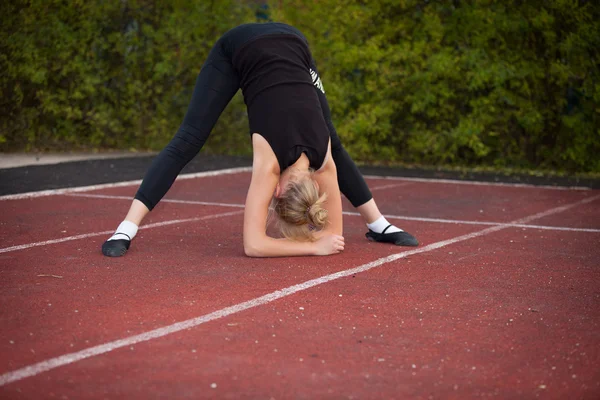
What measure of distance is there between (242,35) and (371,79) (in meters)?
7.62

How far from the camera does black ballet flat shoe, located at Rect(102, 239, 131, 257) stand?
661cm

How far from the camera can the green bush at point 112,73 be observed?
1466cm

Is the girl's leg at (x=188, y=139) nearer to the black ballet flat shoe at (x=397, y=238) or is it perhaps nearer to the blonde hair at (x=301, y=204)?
the blonde hair at (x=301, y=204)

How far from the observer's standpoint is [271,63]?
6.64 meters

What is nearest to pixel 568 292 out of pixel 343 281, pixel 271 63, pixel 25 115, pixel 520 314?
pixel 520 314

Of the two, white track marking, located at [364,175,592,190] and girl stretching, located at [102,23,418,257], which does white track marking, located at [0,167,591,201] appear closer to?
white track marking, located at [364,175,592,190]

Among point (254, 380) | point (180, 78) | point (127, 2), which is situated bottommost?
point (254, 380)

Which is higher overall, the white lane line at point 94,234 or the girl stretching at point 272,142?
the girl stretching at point 272,142

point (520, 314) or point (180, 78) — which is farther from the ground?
point (180, 78)

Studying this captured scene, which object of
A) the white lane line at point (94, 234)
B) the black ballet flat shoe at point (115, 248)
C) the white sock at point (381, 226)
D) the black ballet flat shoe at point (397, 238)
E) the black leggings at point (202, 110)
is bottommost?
the white lane line at point (94, 234)

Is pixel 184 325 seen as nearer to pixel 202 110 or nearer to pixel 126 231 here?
pixel 126 231

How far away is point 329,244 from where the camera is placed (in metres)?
6.69

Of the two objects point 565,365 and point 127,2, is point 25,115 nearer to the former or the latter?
point 127,2

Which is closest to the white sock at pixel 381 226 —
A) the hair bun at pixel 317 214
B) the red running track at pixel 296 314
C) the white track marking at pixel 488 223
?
the red running track at pixel 296 314
